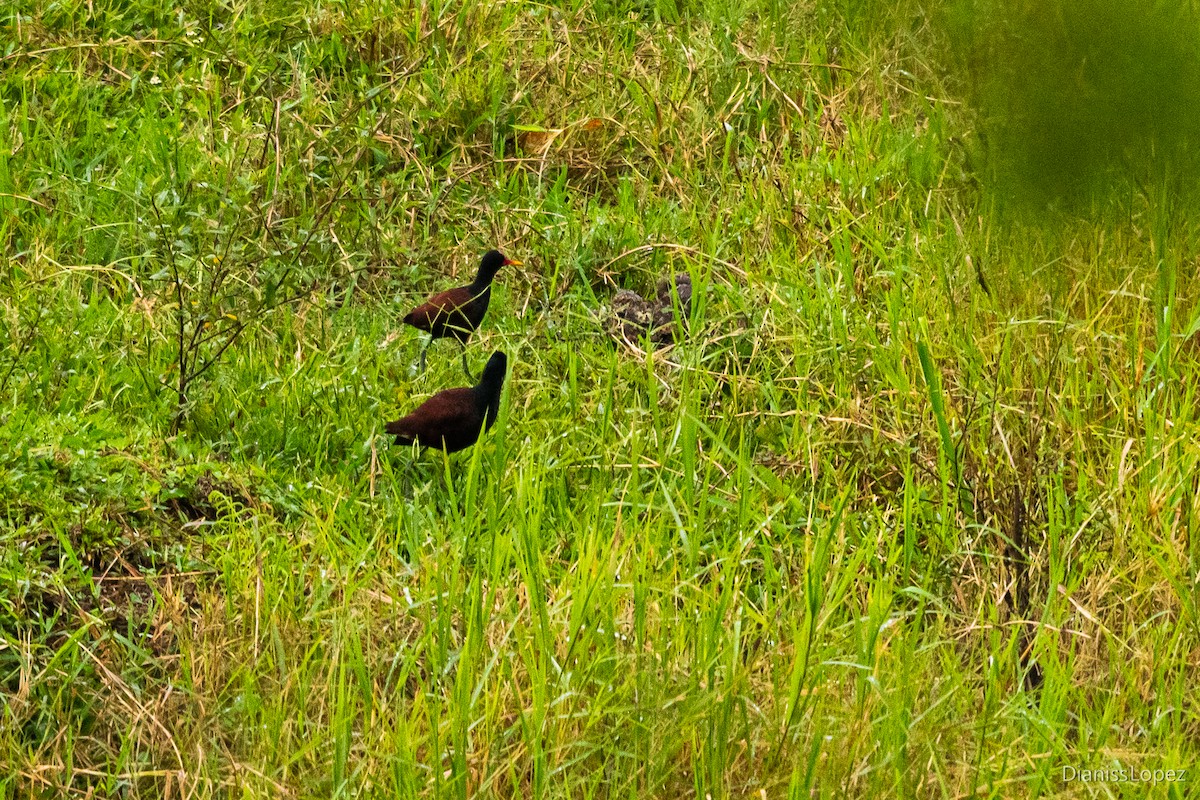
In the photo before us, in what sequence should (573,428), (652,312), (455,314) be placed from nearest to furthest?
(573,428), (455,314), (652,312)

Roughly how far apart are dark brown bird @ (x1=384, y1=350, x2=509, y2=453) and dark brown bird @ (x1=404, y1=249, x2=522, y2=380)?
65cm

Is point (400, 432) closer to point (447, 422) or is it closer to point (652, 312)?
point (447, 422)

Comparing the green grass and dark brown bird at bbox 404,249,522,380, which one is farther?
dark brown bird at bbox 404,249,522,380

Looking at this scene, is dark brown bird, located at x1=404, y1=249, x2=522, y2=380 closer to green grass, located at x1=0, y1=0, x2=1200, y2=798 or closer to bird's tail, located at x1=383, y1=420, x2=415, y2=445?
green grass, located at x1=0, y1=0, x2=1200, y2=798

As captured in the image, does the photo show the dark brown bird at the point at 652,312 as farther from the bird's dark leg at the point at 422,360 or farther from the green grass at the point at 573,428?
the bird's dark leg at the point at 422,360

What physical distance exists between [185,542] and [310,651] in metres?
0.87

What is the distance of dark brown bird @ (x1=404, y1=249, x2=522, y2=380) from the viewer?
197 inches

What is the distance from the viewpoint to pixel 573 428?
4.44 meters

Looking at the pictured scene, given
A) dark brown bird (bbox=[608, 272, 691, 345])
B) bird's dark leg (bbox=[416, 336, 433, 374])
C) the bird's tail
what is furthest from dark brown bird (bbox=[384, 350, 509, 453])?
dark brown bird (bbox=[608, 272, 691, 345])

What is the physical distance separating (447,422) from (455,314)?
2.85 feet

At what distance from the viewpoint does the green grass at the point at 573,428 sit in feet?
9.52

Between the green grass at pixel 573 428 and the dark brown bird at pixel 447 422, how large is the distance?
0.12 m

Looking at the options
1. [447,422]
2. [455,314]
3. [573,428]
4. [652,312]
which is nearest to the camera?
[447,422]

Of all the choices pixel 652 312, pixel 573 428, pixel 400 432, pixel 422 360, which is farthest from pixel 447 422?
pixel 652 312
